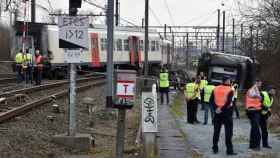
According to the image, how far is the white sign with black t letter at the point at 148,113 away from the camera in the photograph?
12.5 metres

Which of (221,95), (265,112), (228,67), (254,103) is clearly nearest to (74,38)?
(221,95)

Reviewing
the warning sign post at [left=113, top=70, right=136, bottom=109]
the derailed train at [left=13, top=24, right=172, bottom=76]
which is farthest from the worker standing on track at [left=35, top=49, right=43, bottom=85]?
the warning sign post at [left=113, top=70, right=136, bottom=109]

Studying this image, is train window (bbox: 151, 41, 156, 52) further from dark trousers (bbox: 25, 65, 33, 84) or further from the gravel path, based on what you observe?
the gravel path

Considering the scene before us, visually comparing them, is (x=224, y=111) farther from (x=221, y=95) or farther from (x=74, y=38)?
(x=74, y=38)

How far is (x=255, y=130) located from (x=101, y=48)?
2686 centimetres

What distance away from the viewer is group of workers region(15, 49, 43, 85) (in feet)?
93.0

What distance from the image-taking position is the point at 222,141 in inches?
618

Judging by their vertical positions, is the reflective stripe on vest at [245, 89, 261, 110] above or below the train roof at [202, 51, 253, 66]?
below

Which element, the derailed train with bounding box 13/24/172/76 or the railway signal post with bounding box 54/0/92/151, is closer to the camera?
the railway signal post with bounding box 54/0/92/151

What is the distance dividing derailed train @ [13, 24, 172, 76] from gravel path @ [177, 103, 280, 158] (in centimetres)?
1307

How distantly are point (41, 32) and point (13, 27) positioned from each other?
1803mm

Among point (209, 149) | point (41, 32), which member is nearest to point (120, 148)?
point (209, 149)

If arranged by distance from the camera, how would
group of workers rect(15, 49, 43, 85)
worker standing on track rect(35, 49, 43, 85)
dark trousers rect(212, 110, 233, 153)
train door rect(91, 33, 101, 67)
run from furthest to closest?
train door rect(91, 33, 101, 67) → group of workers rect(15, 49, 43, 85) → worker standing on track rect(35, 49, 43, 85) → dark trousers rect(212, 110, 233, 153)

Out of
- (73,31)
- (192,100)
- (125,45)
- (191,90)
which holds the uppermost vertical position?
(125,45)
